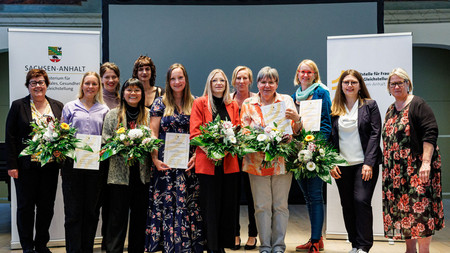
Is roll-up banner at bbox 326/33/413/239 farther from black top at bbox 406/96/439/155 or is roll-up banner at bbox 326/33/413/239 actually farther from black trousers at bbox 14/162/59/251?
black trousers at bbox 14/162/59/251

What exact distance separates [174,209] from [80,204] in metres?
Answer: 0.83

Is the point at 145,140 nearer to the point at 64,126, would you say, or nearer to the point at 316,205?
the point at 64,126

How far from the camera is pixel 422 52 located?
30.5ft

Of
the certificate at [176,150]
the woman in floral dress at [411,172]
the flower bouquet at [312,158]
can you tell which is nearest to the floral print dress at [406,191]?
the woman in floral dress at [411,172]

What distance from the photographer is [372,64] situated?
478 cm

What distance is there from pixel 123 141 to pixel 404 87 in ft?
8.28

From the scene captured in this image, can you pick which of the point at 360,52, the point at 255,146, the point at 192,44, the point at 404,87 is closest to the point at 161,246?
the point at 255,146

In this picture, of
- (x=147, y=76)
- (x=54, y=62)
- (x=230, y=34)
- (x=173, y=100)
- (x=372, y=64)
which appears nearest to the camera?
(x=173, y=100)

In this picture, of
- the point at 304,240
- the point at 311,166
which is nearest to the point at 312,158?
the point at 311,166

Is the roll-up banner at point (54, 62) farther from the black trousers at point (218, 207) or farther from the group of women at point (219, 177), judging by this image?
the black trousers at point (218, 207)

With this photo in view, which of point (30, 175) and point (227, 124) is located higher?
point (227, 124)

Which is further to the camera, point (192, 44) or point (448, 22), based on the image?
point (448, 22)

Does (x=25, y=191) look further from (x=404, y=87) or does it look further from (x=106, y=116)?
(x=404, y=87)

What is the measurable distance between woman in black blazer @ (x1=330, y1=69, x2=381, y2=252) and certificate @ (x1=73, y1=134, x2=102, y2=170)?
2.12m
